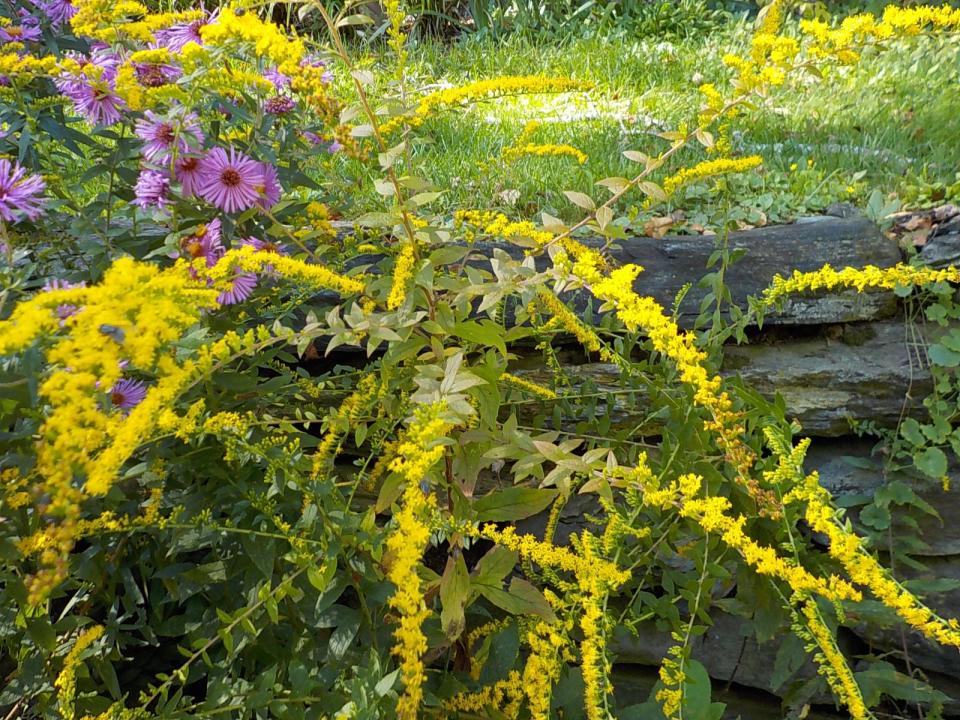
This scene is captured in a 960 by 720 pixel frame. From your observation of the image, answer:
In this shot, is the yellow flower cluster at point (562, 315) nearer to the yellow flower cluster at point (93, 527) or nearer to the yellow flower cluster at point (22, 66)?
the yellow flower cluster at point (93, 527)

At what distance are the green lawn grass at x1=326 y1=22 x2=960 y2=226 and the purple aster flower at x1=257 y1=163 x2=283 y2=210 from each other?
32 centimetres

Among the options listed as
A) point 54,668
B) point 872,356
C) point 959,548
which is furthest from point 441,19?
point 54,668

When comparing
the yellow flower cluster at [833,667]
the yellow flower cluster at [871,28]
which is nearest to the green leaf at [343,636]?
the yellow flower cluster at [833,667]

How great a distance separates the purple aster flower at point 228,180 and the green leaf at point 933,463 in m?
1.85

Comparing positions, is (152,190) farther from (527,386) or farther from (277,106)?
(527,386)

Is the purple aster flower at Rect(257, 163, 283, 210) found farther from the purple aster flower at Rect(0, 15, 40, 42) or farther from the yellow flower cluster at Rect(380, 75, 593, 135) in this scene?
the purple aster flower at Rect(0, 15, 40, 42)

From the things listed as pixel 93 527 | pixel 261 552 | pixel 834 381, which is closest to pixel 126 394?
pixel 93 527

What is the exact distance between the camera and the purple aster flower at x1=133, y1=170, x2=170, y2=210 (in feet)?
5.03

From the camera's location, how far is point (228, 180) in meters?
1.52

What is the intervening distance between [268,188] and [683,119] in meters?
2.51

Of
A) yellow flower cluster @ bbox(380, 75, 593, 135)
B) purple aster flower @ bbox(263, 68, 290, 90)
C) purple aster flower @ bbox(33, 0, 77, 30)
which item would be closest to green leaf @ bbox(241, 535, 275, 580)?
yellow flower cluster @ bbox(380, 75, 593, 135)

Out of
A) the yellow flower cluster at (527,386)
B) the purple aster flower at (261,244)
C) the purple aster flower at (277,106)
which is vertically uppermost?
the purple aster flower at (277,106)

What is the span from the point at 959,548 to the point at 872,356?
24.0 inches

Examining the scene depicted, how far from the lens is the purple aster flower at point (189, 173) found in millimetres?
1517
